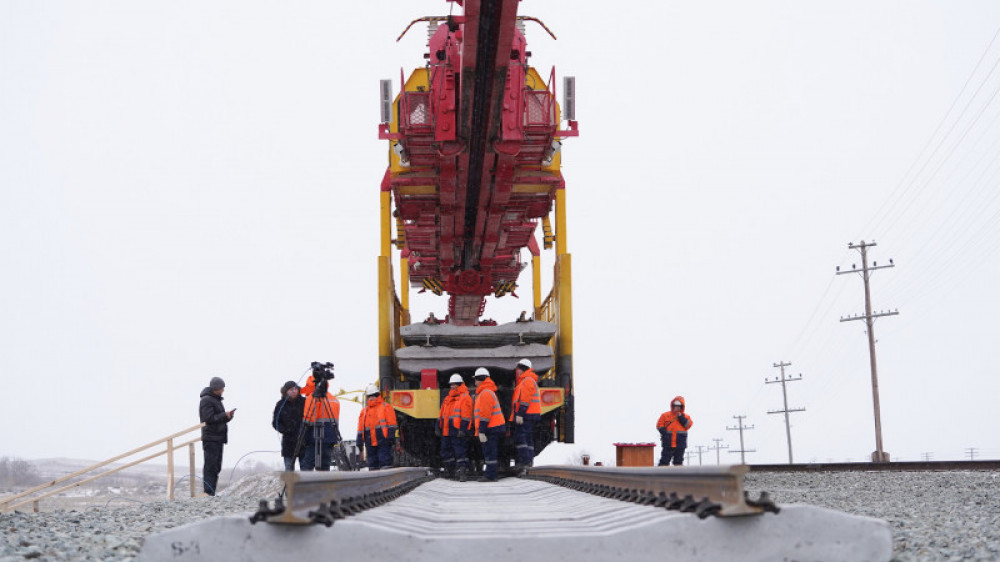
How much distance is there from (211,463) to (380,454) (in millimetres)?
2274

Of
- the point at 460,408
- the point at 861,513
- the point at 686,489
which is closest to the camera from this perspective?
the point at 686,489

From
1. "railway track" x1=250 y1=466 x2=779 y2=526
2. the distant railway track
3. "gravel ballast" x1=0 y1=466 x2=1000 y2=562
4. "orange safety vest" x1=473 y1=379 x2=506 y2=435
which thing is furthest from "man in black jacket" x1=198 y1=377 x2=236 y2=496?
the distant railway track

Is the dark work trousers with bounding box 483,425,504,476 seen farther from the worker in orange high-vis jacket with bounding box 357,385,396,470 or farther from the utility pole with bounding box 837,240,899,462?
the utility pole with bounding box 837,240,899,462

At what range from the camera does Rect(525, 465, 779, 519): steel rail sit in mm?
3654

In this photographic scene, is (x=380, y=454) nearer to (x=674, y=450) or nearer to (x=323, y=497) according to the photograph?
(x=674, y=450)

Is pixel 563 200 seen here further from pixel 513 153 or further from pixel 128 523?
pixel 128 523

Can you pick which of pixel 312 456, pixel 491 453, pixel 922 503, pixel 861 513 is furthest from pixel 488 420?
pixel 861 513

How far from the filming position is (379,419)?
11453mm

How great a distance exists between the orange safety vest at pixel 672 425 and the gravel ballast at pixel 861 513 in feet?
4.59

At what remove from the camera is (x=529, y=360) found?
11.5 m

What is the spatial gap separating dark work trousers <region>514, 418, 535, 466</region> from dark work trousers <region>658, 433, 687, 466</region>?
3011 millimetres

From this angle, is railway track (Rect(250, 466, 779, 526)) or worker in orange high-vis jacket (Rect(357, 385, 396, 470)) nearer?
railway track (Rect(250, 466, 779, 526))

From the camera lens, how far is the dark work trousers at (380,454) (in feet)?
37.0

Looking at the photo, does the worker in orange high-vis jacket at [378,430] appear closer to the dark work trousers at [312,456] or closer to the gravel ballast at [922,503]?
the dark work trousers at [312,456]
